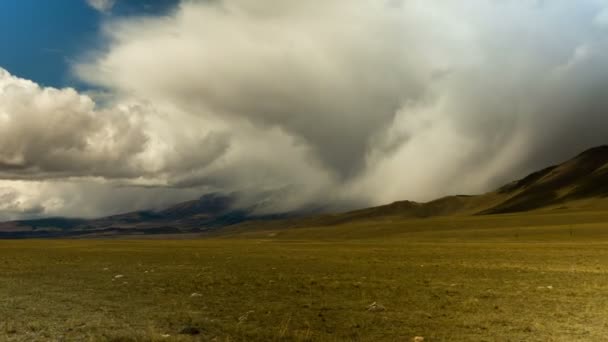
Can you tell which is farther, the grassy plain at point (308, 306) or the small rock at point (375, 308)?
the small rock at point (375, 308)

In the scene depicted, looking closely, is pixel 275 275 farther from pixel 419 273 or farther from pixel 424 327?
pixel 424 327

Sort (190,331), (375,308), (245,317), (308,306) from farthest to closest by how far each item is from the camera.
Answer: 1. (308,306)
2. (375,308)
3. (245,317)
4. (190,331)

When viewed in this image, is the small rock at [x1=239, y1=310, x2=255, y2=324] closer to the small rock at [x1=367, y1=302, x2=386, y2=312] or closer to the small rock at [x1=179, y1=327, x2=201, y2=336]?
the small rock at [x1=179, y1=327, x2=201, y2=336]

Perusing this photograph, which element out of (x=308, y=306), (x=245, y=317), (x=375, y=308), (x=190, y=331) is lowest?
(x=375, y=308)

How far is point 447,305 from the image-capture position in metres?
21.9

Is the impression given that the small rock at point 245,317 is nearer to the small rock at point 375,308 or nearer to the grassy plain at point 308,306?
the grassy plain at point 308,306

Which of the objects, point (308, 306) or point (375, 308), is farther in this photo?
point (308, 306)

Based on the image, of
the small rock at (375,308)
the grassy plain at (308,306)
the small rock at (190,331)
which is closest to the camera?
the small rock at (190,331)

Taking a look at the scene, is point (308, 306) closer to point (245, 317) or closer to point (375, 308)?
point (375, 308)

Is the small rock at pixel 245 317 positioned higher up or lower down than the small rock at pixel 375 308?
higher up

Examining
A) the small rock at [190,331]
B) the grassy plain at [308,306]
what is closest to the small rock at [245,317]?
the grassy plain at [308,306]

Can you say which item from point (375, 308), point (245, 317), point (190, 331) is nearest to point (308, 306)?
point (375, 308)

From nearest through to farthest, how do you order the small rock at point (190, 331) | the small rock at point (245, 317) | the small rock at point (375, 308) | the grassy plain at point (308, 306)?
the small rock at point (190, 331) < the grassy plain at point (308, 306) < the small rock at point (245, 317) < the small rock at point (375, 308)

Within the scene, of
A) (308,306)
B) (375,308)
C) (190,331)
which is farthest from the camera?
(308,306)
